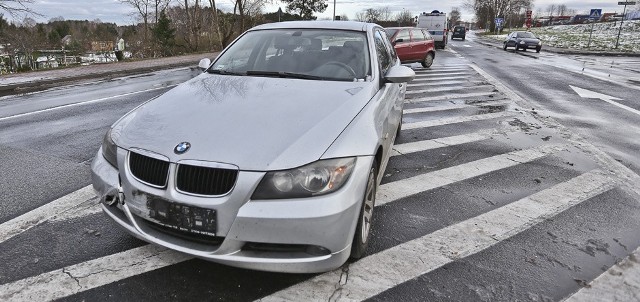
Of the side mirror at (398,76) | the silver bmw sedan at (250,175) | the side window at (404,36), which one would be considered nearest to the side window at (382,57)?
the side mirror at (398,76)

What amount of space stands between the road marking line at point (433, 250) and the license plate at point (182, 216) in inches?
24.0

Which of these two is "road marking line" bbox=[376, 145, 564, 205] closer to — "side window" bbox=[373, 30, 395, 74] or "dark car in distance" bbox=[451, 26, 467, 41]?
"side window" bbox=[373, 30, 395, 74]

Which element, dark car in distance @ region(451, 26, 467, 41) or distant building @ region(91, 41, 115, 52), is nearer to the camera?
dark car in distance @ region(451, 26, 467, 41)

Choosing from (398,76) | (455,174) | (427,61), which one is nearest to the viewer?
(398,76)

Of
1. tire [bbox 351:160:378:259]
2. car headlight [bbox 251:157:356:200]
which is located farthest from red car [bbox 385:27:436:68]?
car headlight [bbox 251:157:356:200]

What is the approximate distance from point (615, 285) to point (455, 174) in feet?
7.03

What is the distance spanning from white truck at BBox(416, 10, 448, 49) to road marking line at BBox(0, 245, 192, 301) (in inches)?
1274

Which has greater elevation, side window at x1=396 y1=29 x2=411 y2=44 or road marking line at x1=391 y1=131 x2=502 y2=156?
side window at x1=396 y1=29 x2=411 y2=44

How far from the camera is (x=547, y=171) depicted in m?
4.83

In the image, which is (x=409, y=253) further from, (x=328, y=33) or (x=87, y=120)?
(x=87, y=120)

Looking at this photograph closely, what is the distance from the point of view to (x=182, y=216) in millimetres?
2240

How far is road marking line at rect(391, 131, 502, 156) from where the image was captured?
18.1ft

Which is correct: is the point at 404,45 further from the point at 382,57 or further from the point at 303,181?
the point at 303,181

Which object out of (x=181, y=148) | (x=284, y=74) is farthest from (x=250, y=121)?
(x=284, y=74)
